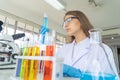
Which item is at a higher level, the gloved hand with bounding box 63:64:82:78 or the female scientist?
the female scientist

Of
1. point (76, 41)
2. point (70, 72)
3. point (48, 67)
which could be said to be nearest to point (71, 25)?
point (76, 41)

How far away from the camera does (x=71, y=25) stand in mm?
1336

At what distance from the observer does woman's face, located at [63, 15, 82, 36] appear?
1337 millimetres

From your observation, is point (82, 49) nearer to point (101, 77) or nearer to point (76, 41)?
point (76, 41)

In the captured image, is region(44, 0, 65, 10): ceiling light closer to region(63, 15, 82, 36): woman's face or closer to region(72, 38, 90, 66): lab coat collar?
region(63, 15, 82, 36): woman's face

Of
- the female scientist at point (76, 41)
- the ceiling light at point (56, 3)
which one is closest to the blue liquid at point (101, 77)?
the female scientist at point (76, 41)

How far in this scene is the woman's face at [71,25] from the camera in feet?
4.39

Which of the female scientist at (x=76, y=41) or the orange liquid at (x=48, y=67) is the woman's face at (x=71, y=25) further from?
the orange liquid at (x=48, y=67)

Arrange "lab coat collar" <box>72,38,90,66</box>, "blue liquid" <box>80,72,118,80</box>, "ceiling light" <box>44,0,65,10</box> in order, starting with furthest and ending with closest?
"ceiling light" <box>44,0,65,10</box>
"lab coat collar" <box>72,38,90,66</box>
"blue liquid" <box>80,72,118,80</box>

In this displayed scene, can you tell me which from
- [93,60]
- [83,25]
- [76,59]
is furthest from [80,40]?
[93,60]

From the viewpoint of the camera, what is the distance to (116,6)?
3.97 metres

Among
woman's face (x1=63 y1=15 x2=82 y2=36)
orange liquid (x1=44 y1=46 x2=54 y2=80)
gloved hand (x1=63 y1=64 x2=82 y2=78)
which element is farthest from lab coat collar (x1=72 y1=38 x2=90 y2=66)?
orange liquid (x1=44 y1=46 x2=54 y2=80)

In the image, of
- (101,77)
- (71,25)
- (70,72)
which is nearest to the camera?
(101,77)

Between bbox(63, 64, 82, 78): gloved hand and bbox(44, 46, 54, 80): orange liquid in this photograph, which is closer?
bbox(44, 46, 54, 80): orange liquid
